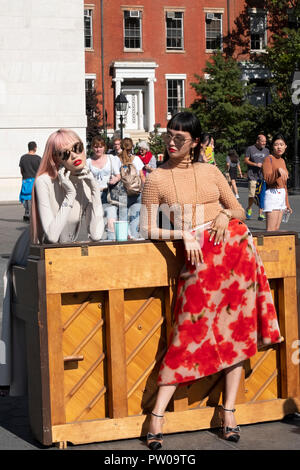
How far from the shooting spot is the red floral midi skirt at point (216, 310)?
482cm

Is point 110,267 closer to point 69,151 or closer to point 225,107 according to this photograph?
point 69,151

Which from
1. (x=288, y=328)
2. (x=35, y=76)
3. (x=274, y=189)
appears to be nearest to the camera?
(x=288, y=328)

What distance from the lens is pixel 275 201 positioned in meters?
12.3

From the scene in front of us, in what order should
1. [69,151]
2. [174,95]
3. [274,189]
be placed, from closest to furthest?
[69,151] → [274,189] → [174,95]

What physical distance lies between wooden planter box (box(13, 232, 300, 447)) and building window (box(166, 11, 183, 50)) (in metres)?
46.2

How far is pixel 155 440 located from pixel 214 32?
4796 centimetres

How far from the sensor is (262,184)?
45.8ft

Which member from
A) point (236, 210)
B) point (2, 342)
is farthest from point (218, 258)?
point (2, 342)

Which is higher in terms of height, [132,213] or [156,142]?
[132,213]

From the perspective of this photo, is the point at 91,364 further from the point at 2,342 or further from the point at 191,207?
the point at 191,207

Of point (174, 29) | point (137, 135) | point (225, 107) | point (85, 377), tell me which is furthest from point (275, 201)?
point (174, 29)

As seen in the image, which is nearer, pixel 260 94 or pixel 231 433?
pixel 231 433

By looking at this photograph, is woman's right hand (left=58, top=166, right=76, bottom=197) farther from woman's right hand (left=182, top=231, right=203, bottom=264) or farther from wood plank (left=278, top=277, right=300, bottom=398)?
wood plank (left=278, top=277, right=300, bottom=398)

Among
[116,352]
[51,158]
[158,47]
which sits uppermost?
[158,47]
